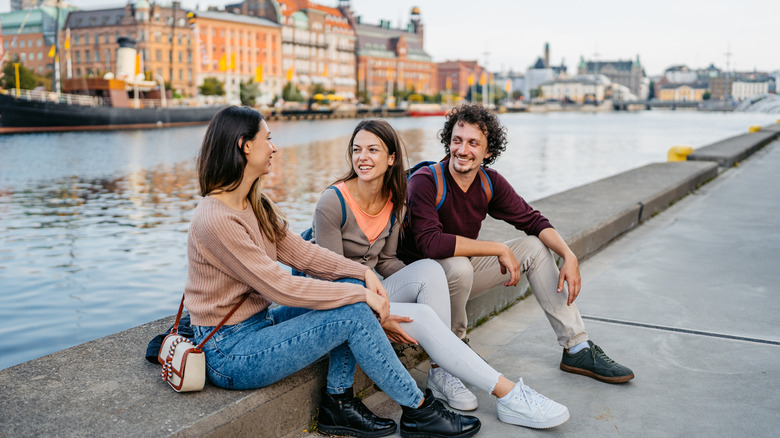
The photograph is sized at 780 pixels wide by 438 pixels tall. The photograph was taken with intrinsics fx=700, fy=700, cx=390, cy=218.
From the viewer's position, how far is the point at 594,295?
417 cm

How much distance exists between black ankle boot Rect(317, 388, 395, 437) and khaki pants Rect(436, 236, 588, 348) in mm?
696

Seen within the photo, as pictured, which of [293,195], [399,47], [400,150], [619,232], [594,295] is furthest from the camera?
[399,47]

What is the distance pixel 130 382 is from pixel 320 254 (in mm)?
775

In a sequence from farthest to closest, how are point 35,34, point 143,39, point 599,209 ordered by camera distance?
point 35,34, point 143,39, point 599,209

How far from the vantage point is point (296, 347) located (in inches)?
87.7

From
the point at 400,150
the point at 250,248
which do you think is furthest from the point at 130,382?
the point at 400,150

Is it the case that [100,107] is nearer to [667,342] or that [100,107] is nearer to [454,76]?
[667,342]

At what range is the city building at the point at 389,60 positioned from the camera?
108 meters

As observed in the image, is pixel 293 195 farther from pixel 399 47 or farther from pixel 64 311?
pixel 399 47

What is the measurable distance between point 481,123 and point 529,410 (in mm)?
1266

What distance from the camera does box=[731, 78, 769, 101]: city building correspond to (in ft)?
581

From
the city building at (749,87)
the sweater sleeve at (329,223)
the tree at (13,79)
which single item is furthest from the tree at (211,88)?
the city building at (749,87)

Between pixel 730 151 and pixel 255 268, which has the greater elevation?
pixel 730 151

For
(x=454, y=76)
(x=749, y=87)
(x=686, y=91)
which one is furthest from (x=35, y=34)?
(x=749, y=87)
